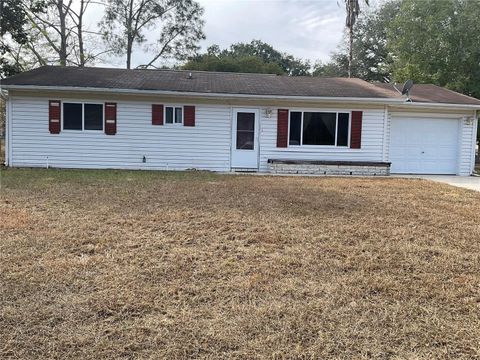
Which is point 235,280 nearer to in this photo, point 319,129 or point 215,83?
point 319,129

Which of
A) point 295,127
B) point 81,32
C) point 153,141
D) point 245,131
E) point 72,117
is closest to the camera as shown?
point 72,117

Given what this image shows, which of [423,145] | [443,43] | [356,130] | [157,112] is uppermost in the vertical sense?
[443,43]

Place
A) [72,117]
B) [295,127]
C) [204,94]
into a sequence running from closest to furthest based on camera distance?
[204,94]
[72,117]
[295,127]

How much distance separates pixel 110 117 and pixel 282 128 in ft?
18.7

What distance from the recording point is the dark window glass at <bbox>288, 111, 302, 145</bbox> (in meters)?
14.5

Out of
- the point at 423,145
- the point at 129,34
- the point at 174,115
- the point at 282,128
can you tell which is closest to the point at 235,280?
the point at 282,128

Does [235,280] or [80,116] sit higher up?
[80,116]

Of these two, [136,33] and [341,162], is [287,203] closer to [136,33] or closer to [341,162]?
[341,162]

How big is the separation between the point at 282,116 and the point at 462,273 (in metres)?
10.5

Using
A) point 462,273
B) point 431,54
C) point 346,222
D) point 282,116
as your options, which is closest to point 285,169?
point 282,116

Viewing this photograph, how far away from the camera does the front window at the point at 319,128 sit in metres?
14.5

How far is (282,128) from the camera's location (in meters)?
14.4

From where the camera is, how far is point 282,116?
14.4 metres

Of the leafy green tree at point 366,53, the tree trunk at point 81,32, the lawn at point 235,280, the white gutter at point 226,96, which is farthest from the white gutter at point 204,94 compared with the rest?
the leafy green tree at point 366,53
